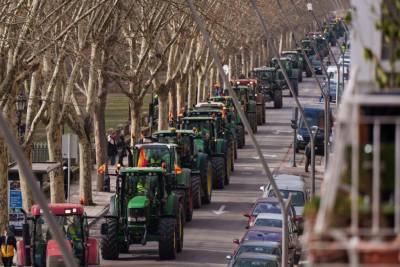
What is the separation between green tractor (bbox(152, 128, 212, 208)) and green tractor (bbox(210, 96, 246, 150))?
43.1 feet

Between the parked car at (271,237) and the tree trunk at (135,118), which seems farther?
Answer: the tree trunk at (135,118)

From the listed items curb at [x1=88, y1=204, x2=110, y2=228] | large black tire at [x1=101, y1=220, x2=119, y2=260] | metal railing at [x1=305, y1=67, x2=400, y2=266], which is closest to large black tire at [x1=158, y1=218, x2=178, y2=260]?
large black tire at [x1=101, y1=220, x2=119, y2=260]

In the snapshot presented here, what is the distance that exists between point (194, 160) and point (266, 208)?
7.47 metres

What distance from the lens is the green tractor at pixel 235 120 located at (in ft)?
197

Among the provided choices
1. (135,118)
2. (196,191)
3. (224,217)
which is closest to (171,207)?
(224,217)

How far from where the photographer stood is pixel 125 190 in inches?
1355

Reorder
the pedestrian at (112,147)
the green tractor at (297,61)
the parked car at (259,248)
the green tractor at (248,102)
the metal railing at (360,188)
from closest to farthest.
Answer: the metal railing at (360,188)
the parked car at (259,248)
the pedestrian at (112,147)
the green tractor at (248,102)
the green tractor at (297,61)

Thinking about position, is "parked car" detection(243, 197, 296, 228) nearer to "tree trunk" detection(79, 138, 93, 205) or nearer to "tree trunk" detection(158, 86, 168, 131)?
"tree trunk" detection(79, 138, 93, 205)

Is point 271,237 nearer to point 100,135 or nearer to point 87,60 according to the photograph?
point 87,60

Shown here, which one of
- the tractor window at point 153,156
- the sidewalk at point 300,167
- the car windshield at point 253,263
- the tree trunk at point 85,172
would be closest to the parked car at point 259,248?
the car windshield at point 253,263

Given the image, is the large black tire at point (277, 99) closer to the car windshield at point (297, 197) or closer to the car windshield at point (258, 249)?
the car windshield at point (297, 197)

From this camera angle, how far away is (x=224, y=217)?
4400 centimetres

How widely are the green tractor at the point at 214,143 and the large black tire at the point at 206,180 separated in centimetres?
165

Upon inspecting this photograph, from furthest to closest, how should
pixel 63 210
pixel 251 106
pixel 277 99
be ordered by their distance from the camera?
1. pixel 277 99
2. pixel 251 106
3. pixel 63 210
